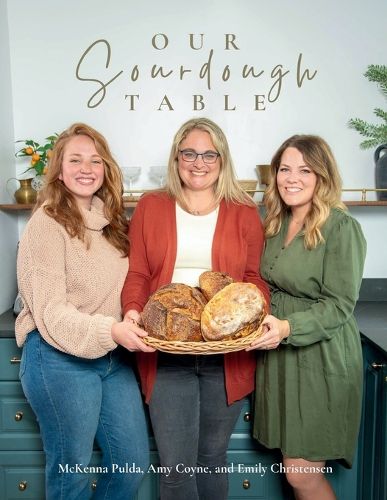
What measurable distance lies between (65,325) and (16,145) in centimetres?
133

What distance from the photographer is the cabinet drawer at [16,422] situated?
1.88 m

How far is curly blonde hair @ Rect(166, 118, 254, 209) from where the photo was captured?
61.1 inches

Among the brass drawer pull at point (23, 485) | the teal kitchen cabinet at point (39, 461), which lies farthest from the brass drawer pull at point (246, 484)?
the brass drawer pull at point (23, 485)

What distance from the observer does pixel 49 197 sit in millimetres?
1518

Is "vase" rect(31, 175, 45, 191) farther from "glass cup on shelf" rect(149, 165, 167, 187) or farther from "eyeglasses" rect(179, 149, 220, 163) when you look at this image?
"eyeglasses" rect(179, 149, 220, 163)

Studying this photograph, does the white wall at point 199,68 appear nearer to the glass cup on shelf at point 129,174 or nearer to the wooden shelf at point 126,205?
the glass cup on shelf at point 129,174

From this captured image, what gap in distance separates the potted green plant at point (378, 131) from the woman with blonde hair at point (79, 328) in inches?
51.0

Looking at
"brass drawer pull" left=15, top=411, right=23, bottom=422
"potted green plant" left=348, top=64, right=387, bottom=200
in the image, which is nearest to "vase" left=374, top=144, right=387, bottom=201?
"potted green plant" left=348, top=64, right=387, bottom=200

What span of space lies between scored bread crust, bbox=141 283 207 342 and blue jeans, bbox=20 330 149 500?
1.14 feet

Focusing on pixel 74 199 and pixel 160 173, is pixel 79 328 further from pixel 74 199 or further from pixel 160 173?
pixel 160 173

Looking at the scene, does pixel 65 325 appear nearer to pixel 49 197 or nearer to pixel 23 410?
pixel 49 197

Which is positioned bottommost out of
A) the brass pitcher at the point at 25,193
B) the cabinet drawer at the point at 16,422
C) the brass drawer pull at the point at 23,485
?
the brass drawer pull at the point at 23,485

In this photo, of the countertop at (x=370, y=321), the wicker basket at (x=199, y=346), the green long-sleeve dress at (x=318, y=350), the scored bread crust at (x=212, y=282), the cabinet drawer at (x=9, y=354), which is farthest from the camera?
the cabinet drawer at (x=9, y=354)

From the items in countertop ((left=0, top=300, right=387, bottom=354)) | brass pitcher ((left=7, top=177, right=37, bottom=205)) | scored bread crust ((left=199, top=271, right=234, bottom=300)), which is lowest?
countertop ((left=0, top=300, right=387, bottom=354))
